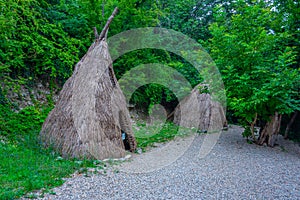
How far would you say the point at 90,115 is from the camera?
420cm

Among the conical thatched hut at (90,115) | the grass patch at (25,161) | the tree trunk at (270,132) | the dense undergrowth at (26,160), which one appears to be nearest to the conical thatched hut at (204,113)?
the tree trunk at (270,132)

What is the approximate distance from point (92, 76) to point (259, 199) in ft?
11.6

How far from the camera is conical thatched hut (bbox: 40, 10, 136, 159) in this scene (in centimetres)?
407

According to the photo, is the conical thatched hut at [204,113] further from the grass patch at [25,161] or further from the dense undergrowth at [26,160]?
the grass patch at [25,161]

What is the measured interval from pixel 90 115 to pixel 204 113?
19.0 feet

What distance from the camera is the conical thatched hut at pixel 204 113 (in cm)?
882

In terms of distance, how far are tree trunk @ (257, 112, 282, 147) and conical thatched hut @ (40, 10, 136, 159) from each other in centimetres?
449

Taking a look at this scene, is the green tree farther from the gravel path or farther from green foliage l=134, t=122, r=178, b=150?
green foliage l=134, t=122, r=178, b=150

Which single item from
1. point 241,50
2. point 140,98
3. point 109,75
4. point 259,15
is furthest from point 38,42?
point 259,15

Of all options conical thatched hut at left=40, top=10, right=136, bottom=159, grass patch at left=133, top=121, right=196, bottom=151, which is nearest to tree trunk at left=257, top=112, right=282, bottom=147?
grass patch at left=133, top=121, right=196, bottom=151

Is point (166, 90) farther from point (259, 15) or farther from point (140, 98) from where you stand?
point (259, 15)

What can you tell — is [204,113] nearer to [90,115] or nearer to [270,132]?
[270,132]

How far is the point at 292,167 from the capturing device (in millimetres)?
4887

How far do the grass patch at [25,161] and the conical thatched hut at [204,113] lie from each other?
18.8 feet
